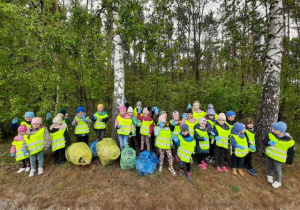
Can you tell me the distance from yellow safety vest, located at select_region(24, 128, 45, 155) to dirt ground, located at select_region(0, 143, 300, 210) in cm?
78

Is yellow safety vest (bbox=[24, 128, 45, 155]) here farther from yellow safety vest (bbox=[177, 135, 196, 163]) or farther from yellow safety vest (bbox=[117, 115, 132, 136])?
yellow safety vest (bbox=[177, 135, 196, 163])

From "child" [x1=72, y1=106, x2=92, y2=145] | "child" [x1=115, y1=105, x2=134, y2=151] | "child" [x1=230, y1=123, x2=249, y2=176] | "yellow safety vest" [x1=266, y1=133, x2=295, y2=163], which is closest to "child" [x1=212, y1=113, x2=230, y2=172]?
"child" [x1=230, y1=123, x2=249, y2=176]

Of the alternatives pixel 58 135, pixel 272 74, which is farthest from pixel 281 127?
pixel 58 135

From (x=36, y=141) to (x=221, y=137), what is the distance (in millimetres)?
5321

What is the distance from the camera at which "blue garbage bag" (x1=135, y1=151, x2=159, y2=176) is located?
3822 millimetres

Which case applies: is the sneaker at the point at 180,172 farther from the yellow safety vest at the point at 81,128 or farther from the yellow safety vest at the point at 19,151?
the yellow safety vest at the point at 19,151

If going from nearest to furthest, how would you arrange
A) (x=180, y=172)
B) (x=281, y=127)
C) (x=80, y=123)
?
(x=281, y=127), (x=180, y=172), (x=80, y=123)

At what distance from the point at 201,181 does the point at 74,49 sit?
18.2 feet

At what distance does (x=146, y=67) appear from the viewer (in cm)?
688

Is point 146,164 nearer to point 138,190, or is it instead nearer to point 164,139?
point 138,190

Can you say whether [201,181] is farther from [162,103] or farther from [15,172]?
[15,172]

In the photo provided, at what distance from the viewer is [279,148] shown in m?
3.42

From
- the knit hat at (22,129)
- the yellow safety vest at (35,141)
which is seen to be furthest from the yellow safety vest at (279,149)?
the knit hat at (22,129)

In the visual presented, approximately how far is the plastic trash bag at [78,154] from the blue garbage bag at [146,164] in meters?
1.52
